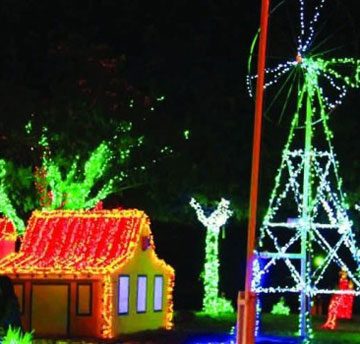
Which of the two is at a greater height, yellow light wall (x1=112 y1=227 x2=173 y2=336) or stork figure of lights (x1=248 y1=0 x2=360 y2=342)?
stork figure of lights (x1=248 y1=0 x2=360 y2=342)

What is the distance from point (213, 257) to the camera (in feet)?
143

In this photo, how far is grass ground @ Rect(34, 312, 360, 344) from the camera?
29.0 m

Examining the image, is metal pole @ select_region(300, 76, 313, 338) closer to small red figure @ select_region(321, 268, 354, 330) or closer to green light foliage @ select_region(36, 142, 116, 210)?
small red figure @ select_region(321, 268, 354, 330)

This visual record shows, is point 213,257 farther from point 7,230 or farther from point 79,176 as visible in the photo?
point 7,230

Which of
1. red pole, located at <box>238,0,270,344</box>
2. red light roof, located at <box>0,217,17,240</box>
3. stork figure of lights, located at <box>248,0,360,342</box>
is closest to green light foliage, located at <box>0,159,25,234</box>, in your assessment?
red light roof, located at <box>0,217,17,240</box>

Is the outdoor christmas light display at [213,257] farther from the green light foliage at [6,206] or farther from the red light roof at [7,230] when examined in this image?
the red light roof at [7,230]

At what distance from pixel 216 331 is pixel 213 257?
35.3ft

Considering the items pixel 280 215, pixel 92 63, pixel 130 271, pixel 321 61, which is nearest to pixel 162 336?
pixel 130 271

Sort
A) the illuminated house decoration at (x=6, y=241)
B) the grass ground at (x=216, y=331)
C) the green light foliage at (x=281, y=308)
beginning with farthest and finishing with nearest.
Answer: the green light foliage at (x=281, y=308)
the illuminated house decoration at (x=6, y=241)
the grass ground at (x=216, y=331)

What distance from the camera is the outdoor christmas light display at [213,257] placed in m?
42.9

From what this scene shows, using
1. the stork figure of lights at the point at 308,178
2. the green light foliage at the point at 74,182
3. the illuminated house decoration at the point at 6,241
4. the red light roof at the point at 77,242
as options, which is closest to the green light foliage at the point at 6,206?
the illuminated house decoration at the point at 6,241

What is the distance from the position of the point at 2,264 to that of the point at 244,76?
1283 centimetres

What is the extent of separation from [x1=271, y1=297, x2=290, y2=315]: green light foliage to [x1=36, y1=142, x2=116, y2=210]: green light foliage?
8890mm

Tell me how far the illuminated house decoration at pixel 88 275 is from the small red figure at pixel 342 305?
20.1ft
